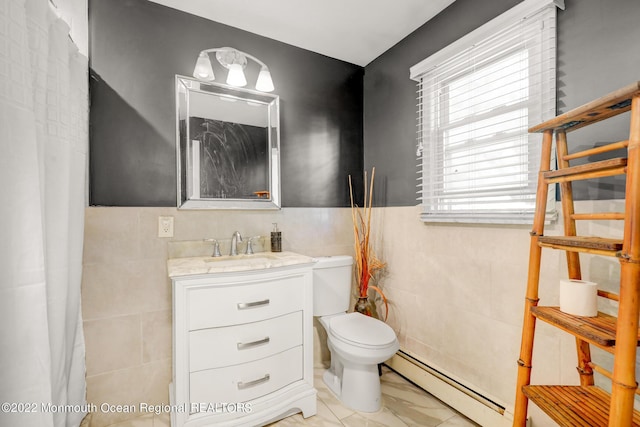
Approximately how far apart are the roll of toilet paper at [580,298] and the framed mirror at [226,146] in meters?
1.65

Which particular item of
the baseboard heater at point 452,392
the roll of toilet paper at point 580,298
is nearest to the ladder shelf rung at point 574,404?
the roll of toilet paper at point 580,298

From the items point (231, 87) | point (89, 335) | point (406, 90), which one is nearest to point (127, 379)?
point (89, 335)

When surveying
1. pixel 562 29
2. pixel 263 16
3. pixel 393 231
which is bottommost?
pixel 393 231

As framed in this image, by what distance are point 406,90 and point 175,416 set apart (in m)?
2.44

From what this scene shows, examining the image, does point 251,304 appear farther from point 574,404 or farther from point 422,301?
point 574,404

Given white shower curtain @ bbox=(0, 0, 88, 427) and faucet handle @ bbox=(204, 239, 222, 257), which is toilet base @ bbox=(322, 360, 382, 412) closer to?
faucet handle @ bbox=(204, 239, 222, 257)

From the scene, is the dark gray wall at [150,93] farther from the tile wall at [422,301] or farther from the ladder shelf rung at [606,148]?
the ladder shelf rung at [606,148]

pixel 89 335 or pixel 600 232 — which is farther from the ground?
pixel 600 232

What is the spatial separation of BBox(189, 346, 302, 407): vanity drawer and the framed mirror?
96 centimetres

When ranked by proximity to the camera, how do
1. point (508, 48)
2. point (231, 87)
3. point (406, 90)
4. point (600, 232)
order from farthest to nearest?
point (406, 90), point (231, 87), point (508, 48), point (600, 232)

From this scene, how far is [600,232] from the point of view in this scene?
3.86 ft

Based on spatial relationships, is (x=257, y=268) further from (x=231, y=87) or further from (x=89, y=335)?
(x=231, y=87)

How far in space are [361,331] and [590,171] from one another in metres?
1.34

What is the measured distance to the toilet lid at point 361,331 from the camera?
166 cm
